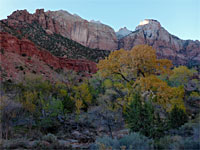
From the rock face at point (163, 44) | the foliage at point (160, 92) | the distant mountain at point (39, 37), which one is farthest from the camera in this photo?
the rock face at point (163, 44)

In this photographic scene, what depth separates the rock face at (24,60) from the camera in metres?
31.3

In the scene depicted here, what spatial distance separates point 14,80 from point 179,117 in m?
28.3

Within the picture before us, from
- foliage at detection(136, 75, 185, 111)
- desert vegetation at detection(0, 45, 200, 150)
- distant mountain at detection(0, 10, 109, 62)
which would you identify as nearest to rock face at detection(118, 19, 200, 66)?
distant mountain at detection(0, 10, 109, 62)

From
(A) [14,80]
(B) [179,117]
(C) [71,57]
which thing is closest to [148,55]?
(B) [179,117]

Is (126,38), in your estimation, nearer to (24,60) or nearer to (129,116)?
(24,60)

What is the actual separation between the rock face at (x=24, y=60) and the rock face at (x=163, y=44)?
71.8 meters

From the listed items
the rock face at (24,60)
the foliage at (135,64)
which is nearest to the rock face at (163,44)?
the rock face at (24,60)

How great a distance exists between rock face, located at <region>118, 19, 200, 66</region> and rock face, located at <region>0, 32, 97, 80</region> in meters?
71.8

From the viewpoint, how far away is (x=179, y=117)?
28.7ft

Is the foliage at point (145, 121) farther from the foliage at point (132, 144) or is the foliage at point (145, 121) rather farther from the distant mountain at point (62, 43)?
the distant mountain at point (62, 43)

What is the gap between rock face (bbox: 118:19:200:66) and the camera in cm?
10825

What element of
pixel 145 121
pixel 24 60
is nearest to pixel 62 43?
pixel 24 60

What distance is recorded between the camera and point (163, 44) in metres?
112

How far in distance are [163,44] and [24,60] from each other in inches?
3987
